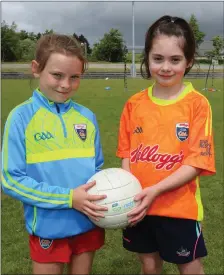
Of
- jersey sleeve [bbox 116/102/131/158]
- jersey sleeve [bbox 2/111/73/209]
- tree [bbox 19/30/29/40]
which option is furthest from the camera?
tree [bbox 19/30/29/40]

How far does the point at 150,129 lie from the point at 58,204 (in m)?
0.75

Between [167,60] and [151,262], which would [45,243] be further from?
[167,60]

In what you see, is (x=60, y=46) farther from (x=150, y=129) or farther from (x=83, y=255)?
(x=83, y=255)

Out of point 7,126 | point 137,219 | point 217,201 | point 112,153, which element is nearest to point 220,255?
point 217,201

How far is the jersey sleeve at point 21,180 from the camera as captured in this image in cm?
227

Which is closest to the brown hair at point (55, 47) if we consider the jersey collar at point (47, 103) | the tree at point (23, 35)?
the jersey collar at point (47, 103)

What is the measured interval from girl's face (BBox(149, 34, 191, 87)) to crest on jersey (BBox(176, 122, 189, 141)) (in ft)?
0.89

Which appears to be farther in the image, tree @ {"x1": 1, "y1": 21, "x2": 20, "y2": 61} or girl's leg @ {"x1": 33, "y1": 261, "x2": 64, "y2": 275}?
tree @ {"x1": 1, "y1": 21, "x2": 20, "y2": 61}

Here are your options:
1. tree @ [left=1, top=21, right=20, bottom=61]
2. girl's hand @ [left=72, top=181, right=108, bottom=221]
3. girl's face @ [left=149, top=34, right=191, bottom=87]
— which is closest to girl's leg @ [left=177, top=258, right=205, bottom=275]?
girl's hand @ [left=72, top=181, right=108, bottom=221]

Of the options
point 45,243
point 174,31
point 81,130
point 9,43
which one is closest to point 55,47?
point 81,130

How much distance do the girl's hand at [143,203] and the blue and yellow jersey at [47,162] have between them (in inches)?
10.8

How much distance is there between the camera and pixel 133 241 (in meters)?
2.74

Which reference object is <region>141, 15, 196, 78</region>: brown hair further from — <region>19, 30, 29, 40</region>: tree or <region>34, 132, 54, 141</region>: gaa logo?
<region>19, 30, 29, 40</region>: tree

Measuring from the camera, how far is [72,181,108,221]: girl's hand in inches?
90.3
